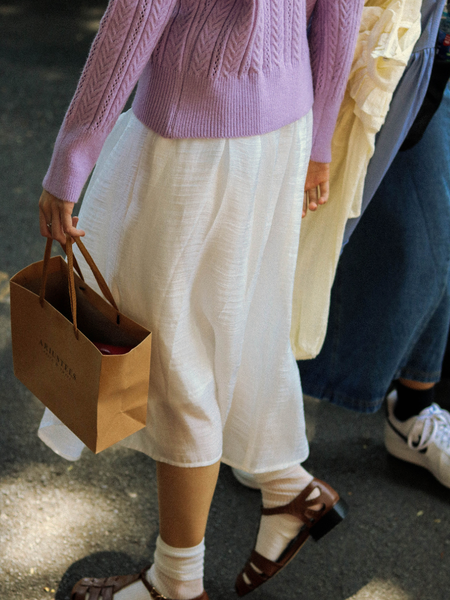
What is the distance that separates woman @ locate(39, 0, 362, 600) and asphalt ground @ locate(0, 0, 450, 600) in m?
0.14

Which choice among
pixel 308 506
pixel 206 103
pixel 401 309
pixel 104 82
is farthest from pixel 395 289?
pixel 104 82

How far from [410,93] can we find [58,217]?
734 mm

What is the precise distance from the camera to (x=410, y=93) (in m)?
1.29

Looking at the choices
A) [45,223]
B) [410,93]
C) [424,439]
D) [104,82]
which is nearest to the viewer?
[104,82]

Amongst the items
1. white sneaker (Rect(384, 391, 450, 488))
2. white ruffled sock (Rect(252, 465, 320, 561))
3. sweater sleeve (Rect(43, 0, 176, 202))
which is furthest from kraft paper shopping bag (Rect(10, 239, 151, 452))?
white sneaker (Rect(384, 391, 450, 488))

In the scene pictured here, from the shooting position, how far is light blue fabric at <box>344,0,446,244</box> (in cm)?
127

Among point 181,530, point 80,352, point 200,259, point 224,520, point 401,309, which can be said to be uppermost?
point 200,259

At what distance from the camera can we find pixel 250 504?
1.66 m

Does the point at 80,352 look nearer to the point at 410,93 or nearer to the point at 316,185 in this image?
the point at 316,185

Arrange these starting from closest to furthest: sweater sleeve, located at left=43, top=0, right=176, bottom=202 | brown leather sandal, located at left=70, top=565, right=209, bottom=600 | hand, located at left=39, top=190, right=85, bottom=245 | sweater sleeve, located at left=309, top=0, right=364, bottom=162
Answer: sweater sleeve, located at left=43, top=0, right=176, bottom=202, hand, located at left=39, top=190, right=85, bottom=245, sweater sleeve, located at left=309, top=0, right=364, bottom=162, brown leather sandal, located at left=70, top=565, right=209, bottom=600

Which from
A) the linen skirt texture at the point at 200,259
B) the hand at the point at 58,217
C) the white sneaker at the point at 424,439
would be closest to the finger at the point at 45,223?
the hand at the point at 58,217

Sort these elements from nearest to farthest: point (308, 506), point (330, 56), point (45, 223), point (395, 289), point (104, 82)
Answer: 1. point (104, 82)
2. point (45, 223)
3. point (330, 56)
4. point (308, 506)
5. point (395, 289)

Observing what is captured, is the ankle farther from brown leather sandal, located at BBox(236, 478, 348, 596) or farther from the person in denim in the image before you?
the person in denim

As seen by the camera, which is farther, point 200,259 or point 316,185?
point 316,185
